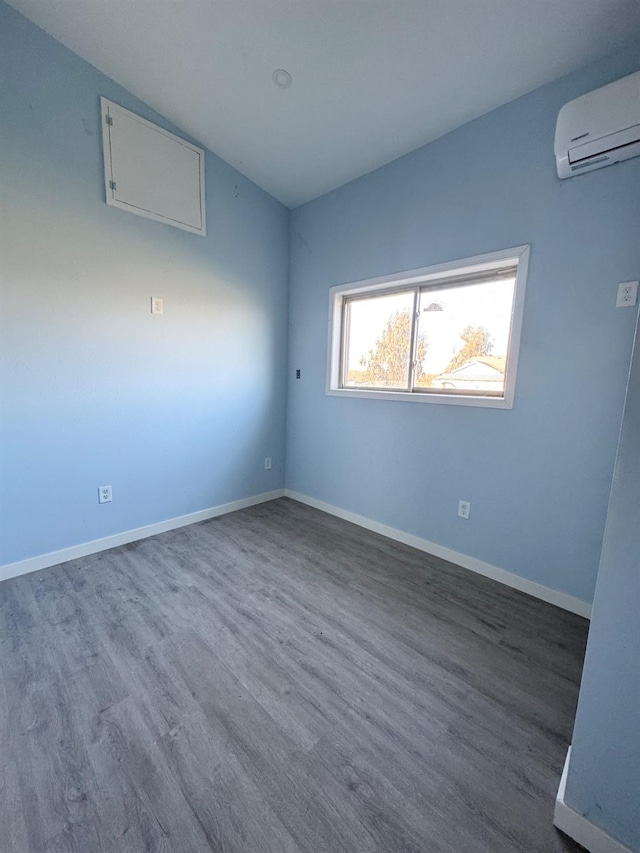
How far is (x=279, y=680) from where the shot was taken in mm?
1415

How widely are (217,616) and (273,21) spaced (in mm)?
3063

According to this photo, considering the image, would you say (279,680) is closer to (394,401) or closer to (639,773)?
(639,773)

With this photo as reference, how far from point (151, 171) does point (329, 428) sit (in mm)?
2349

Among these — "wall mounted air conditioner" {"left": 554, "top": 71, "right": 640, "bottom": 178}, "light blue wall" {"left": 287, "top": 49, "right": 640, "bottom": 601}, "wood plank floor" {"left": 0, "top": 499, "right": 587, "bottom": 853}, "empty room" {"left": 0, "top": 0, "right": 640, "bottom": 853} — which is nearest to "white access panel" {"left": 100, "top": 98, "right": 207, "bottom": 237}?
"empty room" {"left": 0, "top": 0, "right": 640, "bottom": 853}

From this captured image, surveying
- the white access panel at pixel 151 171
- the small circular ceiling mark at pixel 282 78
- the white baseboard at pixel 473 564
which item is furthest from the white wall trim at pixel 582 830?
the white access panel at pixel 151 171

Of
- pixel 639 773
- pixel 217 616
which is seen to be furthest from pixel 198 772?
pixel 639 773

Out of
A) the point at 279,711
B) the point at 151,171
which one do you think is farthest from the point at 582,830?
the point at 151,171

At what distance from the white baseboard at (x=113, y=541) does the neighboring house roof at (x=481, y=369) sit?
2201 millimetres

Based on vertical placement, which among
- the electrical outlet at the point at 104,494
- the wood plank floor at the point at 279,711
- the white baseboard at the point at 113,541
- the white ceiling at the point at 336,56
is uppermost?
the white ceiling at the point at 336,56

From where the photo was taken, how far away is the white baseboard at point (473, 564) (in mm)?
1922

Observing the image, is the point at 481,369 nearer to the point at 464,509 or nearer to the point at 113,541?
the point at 464,509

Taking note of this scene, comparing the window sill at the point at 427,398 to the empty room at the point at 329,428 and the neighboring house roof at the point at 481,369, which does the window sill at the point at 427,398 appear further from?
the neighboring house roof at the point at 481,369

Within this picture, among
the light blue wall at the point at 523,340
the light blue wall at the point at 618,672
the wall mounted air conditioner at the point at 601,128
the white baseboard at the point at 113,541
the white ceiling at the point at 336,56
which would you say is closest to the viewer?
the light blue wall at the point at 618,672

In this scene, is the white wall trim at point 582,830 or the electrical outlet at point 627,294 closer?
the white wall trim at point 582,830
